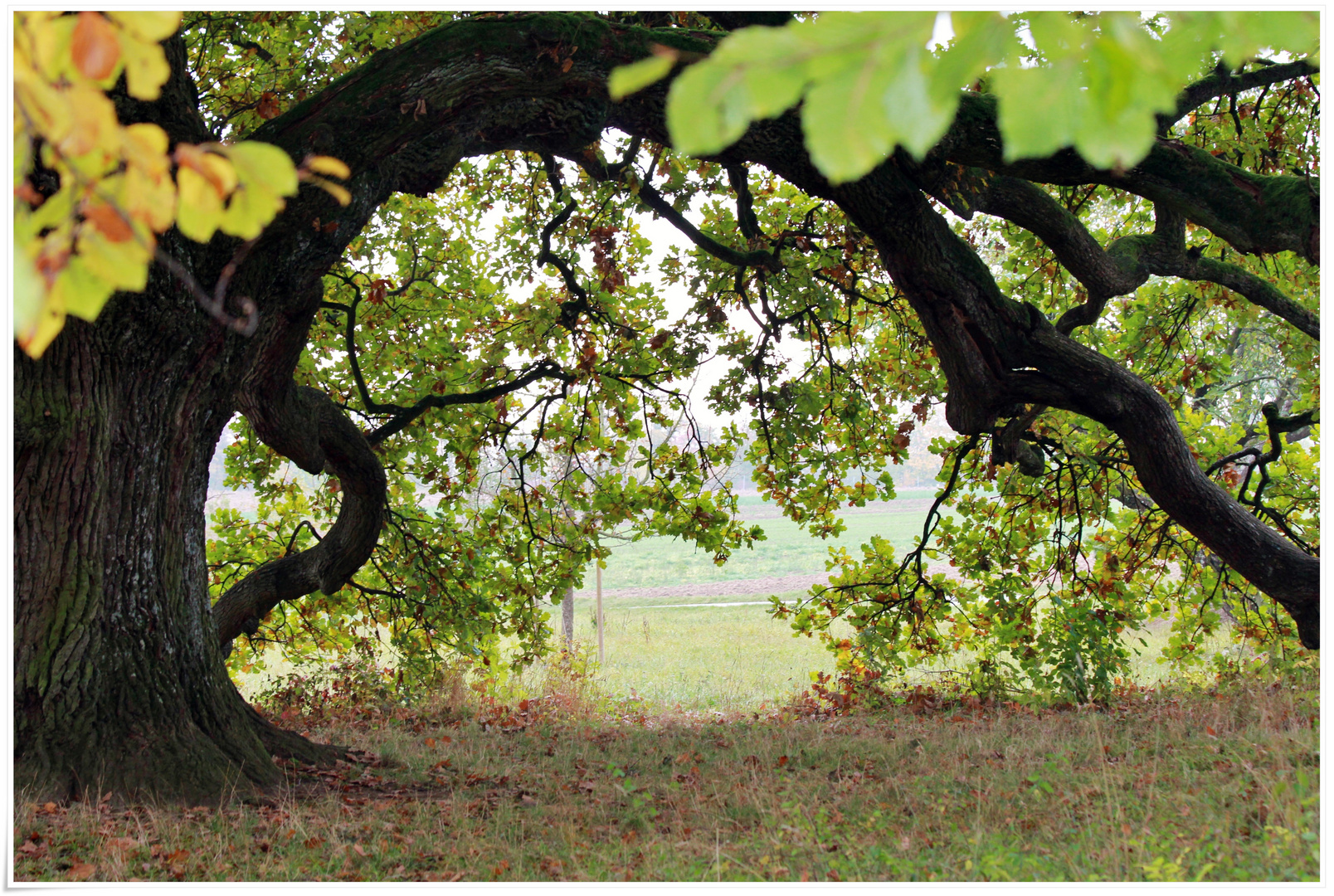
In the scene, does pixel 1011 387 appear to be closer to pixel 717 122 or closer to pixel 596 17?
pixel 596 17

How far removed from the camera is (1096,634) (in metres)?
7.63

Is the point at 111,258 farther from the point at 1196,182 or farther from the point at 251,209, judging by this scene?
the point at 1196,182

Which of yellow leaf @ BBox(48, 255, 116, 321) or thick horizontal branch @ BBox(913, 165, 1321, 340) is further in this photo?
thick horizontal branch @ BBox(913, 165, 1321, 340)

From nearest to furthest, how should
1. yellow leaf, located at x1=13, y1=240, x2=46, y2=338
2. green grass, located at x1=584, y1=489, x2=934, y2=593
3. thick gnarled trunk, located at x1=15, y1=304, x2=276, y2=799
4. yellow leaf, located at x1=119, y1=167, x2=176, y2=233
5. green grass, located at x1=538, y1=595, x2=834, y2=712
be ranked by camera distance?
yellow leaf, located at x1=13, y1=240, x2=46, y2=338, yellow leaf, located at x1=119, y1=167, x2=176, y2=233, thick gnarled trunk, located at x1=15, y1=304, x2=276, y2=799, green grass, located at x1=538, y1=595, x2=834, y2=712, green grass, located at x1=584, y1=489, x2=934, y2=593

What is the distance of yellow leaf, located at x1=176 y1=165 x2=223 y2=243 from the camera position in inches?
49.6

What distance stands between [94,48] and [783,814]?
3869mm

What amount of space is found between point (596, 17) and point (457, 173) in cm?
416

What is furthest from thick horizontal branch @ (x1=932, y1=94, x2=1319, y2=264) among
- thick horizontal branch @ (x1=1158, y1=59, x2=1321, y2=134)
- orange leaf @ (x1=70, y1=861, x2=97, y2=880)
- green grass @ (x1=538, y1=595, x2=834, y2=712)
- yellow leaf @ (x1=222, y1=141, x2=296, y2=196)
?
green grass @ (x1=538, y1=595, x2=834, y2=712)

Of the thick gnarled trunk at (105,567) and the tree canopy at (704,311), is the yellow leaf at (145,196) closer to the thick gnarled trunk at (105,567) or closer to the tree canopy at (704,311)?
the tree canopy at (704,311)

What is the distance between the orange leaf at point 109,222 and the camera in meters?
1.27

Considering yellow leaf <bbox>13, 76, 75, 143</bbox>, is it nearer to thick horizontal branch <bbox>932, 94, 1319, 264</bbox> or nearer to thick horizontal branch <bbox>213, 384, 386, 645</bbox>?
thick horizontal branch <bbox>932, 94, 1319, 264</bbox>

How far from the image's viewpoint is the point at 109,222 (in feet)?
4.16

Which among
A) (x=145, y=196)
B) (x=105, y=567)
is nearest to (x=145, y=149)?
(x=145, y=196)

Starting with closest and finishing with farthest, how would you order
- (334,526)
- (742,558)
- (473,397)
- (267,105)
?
(267,105) < (334,526) < (473,397) < (742,558)
